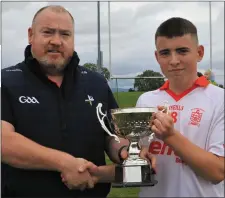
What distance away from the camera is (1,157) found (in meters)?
1.88

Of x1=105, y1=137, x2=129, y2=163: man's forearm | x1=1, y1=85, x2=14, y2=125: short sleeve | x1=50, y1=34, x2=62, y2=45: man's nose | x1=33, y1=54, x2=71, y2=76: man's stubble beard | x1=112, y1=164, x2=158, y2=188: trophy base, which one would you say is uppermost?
x1=50, y1=34, x2=62, y2=45: man's nose

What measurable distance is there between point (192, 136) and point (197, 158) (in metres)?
0.15

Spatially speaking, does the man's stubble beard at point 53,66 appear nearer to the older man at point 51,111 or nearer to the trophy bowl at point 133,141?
the older man at point 51,111

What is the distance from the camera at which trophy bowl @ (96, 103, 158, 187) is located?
175cm

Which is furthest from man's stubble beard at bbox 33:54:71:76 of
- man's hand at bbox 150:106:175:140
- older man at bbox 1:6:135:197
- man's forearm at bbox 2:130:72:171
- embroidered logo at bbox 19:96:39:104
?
man's hand at bbox 150:106:175:140

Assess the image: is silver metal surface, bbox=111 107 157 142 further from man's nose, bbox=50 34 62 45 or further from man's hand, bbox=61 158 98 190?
man's nose, bbox=50 34 62 45

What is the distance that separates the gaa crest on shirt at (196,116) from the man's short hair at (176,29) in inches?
13.8

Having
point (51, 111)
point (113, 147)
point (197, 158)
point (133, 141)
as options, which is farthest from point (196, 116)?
point (51, 111)

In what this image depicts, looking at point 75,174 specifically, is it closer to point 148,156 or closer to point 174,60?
point 148,156

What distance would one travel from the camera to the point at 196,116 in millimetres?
1736

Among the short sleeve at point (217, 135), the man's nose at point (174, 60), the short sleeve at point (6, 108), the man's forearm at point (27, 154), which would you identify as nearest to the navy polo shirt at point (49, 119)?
the short sleeve at point (6, 108)

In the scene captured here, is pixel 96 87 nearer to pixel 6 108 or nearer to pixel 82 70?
pixel 82 70

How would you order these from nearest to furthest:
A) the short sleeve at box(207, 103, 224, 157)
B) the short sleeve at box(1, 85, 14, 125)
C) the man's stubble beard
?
the short sleeve at box(207, 103, 224, 157) < the short sleeve at box(1, 85, 14, 125) < the man's stubble beard

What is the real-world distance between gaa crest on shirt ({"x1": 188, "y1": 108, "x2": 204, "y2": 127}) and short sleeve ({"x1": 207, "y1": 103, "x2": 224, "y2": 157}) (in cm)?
6
